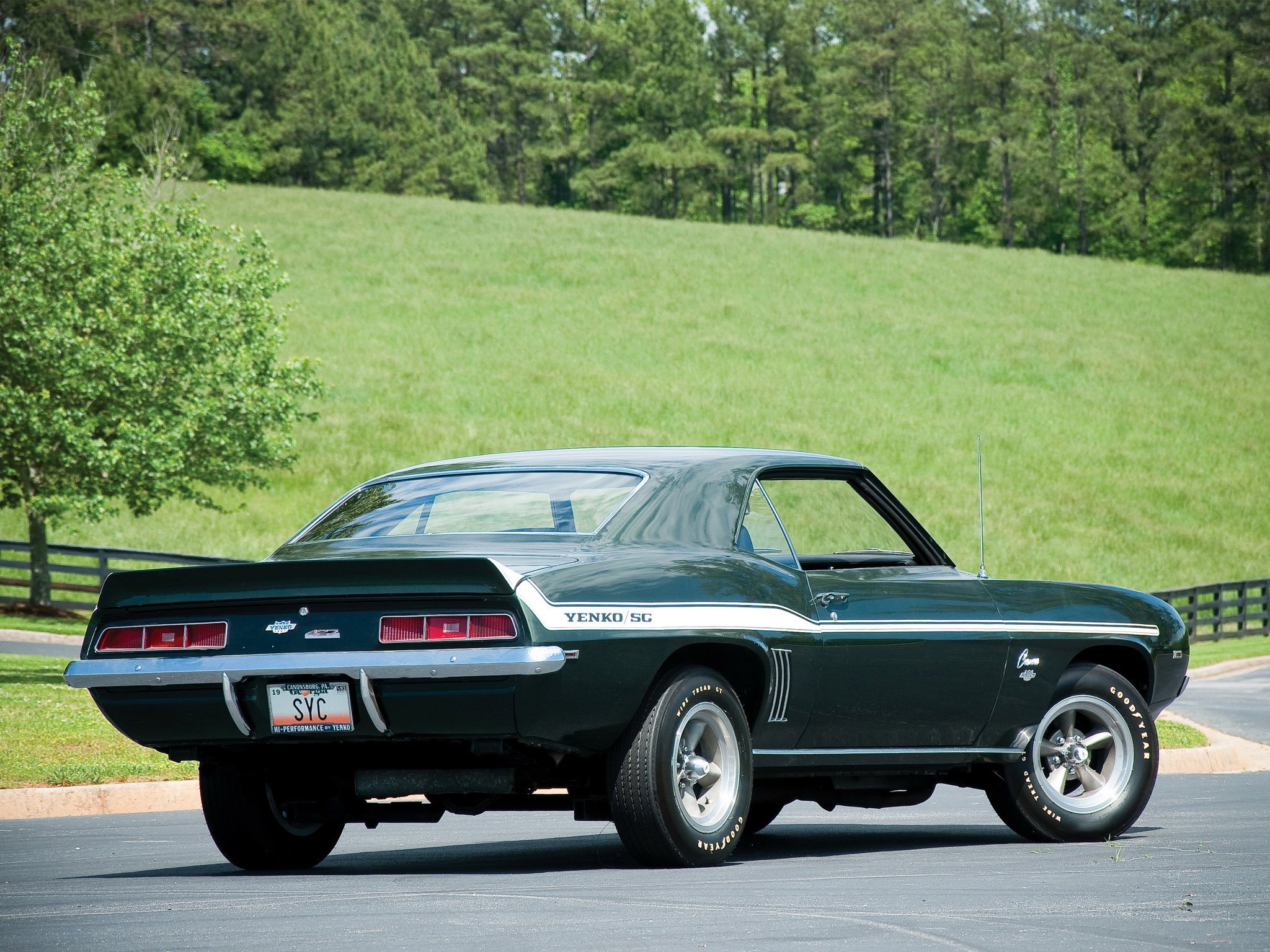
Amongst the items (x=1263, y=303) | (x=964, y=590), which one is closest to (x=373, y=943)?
(x=964, y=590)

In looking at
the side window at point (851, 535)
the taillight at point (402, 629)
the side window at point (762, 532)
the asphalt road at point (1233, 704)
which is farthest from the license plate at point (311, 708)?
the asphalt road at point (1233, 704)

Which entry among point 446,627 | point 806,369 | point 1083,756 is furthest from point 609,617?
point 806,369

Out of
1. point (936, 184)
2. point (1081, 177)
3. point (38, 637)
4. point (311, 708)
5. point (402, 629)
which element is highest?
point (936, 184)

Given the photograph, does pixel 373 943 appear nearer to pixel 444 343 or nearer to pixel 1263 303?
pixel 444 343

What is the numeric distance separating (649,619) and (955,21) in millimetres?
101945

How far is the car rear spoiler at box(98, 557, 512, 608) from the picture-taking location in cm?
549

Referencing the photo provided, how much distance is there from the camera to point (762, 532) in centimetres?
664

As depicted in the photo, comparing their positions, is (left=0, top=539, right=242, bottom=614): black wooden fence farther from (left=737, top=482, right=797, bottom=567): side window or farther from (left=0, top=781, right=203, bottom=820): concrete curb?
(left=737, top=482, right=797, bottom=567): side window

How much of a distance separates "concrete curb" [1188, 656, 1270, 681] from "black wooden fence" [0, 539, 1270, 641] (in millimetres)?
4519

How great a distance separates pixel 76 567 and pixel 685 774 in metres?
27.9

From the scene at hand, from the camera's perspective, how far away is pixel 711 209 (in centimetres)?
10875

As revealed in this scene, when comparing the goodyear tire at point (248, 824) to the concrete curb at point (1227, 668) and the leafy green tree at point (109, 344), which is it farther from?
the leafy green tree at point (109, 344)

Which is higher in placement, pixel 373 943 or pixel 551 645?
pixel 551 645

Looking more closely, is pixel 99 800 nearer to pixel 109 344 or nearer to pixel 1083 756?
pixel 1083 756
